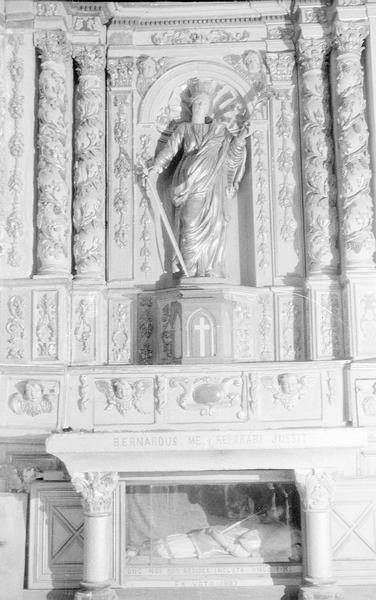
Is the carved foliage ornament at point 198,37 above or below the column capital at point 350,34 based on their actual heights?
above

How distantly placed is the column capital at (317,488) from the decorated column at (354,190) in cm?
136

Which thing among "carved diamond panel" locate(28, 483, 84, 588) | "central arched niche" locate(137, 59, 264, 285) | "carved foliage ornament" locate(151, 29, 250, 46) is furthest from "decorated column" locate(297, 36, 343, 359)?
"carved diamond panel" locate(28, 483, 84, 588)

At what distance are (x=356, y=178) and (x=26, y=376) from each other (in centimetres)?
391

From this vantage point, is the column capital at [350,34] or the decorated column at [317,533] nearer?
the decorated column at [317,533]

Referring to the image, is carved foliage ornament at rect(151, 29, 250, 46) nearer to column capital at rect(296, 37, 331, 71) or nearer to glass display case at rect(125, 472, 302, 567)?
column capital at rect(296, 37, 331, 71)

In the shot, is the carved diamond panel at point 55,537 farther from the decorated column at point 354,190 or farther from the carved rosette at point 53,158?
the decorated column at point 354,190

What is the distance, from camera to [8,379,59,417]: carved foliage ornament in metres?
7.70

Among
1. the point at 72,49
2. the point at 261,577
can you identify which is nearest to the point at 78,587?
the point at 261,577

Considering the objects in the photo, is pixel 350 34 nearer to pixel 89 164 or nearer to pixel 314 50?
pixel 314 50

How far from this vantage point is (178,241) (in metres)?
8.73

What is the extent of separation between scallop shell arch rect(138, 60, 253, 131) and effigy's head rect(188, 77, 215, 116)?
9cm

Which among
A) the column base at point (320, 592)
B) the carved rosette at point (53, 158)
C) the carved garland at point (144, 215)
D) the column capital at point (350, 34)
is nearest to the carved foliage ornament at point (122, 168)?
the carved garland at point (144, 215)

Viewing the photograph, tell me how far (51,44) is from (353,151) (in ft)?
11.3

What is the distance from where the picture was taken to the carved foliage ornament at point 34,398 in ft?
25.3
